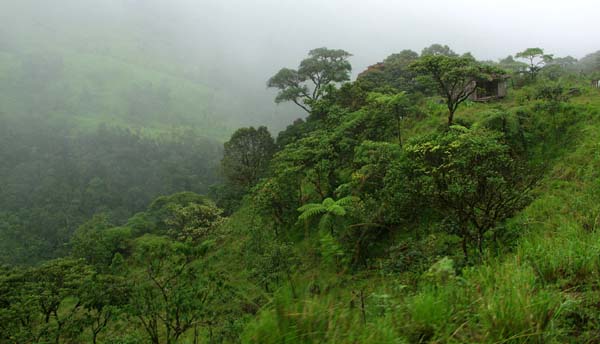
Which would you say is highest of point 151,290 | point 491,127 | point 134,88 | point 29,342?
point 134,88

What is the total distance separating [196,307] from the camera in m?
9.41

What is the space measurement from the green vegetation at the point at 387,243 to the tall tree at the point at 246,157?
0.12 m

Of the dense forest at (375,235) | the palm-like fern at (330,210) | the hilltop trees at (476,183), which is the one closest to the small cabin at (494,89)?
the dense forest at (375,235)

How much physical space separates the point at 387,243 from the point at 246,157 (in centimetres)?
1903

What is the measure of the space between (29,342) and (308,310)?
35.3 feet

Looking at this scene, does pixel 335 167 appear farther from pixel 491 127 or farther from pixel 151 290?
pixel 151 290

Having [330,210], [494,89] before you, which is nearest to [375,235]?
[330,210]

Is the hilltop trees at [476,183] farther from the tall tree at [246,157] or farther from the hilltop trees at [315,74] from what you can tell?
the hilltop trees at [315,74]

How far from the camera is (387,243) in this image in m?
11.3

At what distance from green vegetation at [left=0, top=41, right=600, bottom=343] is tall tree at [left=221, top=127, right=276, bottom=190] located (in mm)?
120

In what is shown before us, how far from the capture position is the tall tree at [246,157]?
2792 cm

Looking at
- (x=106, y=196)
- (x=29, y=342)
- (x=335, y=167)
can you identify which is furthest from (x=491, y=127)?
(x=106, y=196)

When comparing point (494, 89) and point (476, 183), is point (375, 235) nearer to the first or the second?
point (476, 183)

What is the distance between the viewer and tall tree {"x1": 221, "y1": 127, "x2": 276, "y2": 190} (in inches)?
1099
